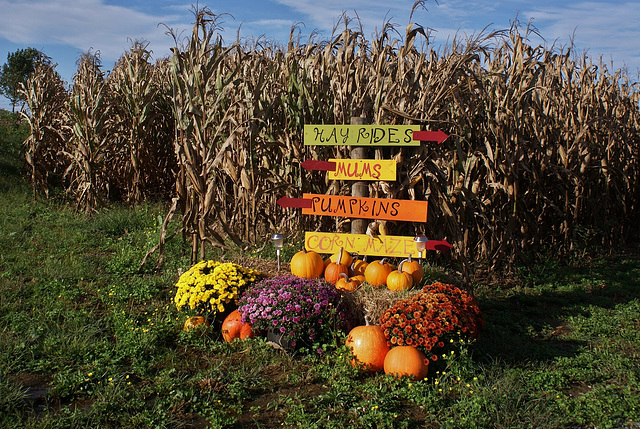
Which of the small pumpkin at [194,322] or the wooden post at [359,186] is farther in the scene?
the wooden post at [359,186]

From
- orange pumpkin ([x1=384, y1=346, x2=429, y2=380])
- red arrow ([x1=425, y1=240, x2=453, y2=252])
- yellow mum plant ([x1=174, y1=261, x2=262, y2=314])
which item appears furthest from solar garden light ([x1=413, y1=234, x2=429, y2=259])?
yellow mum plant ([x1=174, y1=261, x2=262, y2=314])

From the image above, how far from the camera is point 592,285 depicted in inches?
265

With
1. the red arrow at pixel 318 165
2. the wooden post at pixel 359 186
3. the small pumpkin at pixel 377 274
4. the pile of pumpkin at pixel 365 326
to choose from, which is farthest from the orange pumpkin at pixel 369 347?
the red arrow at pixel 318 165

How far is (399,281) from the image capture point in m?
4.71

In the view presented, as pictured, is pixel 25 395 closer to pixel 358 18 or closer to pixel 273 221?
pixel 273 221

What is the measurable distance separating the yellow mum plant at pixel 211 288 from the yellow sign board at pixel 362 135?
164cm

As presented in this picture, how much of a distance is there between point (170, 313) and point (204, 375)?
122cm

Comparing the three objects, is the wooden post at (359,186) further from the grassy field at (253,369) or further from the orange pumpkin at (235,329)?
the orange pumpkin at (235,329)

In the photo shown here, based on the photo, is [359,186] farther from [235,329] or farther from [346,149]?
[235,329]

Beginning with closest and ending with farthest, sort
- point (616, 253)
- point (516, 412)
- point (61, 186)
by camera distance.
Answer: point (516, 412) < point (616, 253) < point (61, 186)

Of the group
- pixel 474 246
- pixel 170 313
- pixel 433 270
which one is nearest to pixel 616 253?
pixel 474 246

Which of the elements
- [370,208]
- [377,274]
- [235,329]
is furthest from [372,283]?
[235,329]

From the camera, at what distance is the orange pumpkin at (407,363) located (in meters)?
3.71

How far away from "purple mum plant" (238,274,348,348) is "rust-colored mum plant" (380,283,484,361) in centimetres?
46
